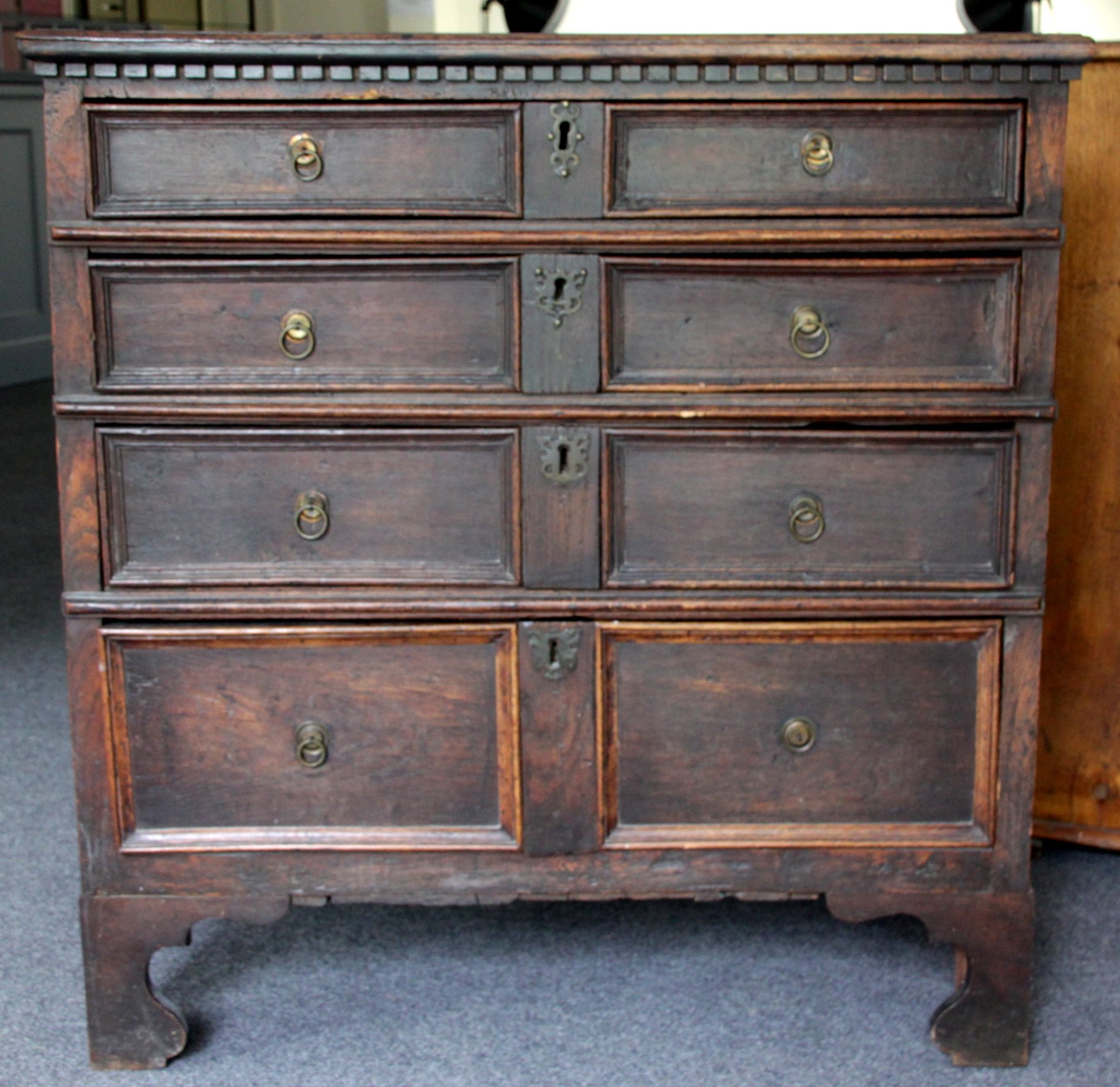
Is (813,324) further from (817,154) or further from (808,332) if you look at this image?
(817,154)

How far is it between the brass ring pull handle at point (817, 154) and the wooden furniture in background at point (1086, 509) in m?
0.69

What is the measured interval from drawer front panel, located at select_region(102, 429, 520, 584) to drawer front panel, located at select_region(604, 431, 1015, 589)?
0.16 meters

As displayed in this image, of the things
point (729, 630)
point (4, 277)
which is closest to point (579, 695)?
point (729, 630)

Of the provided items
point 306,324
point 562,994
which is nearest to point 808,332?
point 306,324

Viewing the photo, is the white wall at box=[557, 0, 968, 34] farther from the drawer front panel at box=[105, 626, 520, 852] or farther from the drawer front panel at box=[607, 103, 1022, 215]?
the drawer front panel at box=[105, 626, 520, 852]

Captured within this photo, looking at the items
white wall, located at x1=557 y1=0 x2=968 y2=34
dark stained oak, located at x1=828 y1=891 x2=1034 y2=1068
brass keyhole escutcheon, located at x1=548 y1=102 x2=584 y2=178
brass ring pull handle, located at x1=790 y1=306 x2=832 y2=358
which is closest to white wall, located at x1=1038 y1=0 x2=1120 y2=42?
white wall, located at x1=557 y1=0 x2=968 y2=34

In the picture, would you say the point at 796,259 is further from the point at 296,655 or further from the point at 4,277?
the point at 4,277

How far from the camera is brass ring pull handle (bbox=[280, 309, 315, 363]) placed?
181 cm

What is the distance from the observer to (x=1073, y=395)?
234cm

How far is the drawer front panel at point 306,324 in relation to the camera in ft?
5.92

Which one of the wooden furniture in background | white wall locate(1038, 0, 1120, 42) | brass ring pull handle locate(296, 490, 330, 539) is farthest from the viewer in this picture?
white wall locate(1038, 0, 1120, 42)

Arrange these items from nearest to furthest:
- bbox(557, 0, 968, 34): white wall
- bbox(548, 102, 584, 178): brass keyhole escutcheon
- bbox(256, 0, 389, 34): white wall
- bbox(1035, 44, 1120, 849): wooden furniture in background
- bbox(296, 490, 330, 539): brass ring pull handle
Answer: bbox(548, 102, 584, 178): brass keyhole escutcheon
bbox(296, 490, 330, 539): brass ring pull handle
bbox(1035, 44, 1120, 849): wooden furniture in background
bbox(557, 0, 968, 34): white wall
bbox(256, 0, 389, 34): white wall

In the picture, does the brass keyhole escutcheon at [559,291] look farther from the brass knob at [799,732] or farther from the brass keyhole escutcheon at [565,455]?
the brass knob at [799,732]

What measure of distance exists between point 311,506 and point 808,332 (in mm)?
652
